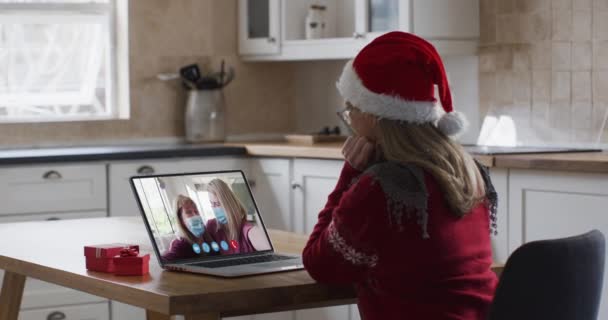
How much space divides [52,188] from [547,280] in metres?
2.90

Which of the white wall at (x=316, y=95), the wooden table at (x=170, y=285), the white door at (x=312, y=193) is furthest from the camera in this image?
the white wall at (x=316, y=95)

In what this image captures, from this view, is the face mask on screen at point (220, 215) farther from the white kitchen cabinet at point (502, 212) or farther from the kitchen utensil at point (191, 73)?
the kitchen utensil at point (191, 73)

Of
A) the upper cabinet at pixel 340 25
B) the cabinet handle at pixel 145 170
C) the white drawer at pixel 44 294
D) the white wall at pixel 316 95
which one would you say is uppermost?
the upper cabinet at pixel 340 25

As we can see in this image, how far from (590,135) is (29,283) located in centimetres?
223

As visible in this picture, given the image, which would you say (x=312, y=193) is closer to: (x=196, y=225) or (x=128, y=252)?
(x=196, y=225)

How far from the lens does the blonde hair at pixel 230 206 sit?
240 cm

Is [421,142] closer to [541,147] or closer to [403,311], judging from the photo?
[403,311]

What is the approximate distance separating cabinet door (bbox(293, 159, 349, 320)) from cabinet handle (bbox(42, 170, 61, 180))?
3.16ft

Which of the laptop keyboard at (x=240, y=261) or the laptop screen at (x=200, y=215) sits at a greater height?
the laptop screen at (x=200, y=215)

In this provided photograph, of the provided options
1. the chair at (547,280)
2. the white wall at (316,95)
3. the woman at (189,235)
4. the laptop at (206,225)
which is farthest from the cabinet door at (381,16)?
Result: the chair at (547,280)

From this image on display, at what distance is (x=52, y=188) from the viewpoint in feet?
14.4

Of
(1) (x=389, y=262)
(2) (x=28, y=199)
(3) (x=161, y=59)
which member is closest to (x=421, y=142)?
(1) (x=389, y=262)

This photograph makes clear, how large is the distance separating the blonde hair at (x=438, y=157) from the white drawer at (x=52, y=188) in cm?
249

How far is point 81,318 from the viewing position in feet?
14.5
